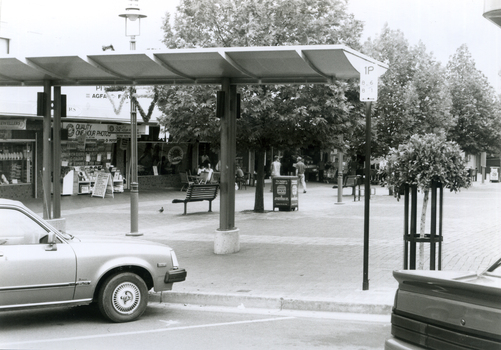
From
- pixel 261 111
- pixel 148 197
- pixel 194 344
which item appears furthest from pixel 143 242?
pixel 148 197

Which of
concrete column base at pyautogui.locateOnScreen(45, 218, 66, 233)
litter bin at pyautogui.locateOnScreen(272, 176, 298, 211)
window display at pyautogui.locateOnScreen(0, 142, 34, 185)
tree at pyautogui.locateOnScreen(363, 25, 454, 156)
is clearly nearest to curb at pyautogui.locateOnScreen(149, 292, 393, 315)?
concrete column base at pyautogui.locateOnScreen(45, 218, 66, 233)

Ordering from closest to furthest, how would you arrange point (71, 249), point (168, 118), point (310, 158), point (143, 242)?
point (71, 249)
point (143, 242)
point (168, 118)
point (310, 158)

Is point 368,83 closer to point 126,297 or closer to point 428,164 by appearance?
point 428,164

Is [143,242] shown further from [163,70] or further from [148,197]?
[148,197]

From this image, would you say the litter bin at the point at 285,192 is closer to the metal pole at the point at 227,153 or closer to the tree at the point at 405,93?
the metal pole at the point at 227,153

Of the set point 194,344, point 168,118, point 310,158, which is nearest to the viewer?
point 194,344

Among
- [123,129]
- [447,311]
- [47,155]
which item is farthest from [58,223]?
[123,129]

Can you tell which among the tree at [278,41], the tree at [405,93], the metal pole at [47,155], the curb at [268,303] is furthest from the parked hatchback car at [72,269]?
the tree at [405,93]

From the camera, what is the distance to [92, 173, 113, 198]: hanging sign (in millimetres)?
25237

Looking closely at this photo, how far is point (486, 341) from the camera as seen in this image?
389 centimetres

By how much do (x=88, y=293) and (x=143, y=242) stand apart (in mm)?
1042

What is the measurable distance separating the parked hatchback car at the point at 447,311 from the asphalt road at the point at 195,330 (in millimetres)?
2043

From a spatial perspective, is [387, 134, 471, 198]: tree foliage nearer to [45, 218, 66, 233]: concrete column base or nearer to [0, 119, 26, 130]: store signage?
[45, 218, 66, 233]: concrete column base

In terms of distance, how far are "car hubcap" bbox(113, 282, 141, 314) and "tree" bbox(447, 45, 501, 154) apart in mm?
42699
